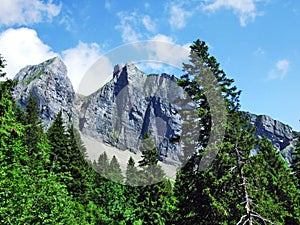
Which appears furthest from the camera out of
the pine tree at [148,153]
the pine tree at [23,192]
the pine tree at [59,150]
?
the pine tree at [59,150]

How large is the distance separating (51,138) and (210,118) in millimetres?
28442

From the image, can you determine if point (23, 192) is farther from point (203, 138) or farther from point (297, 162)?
point (297, 162)

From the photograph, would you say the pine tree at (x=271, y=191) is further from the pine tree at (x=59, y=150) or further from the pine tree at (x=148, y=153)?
the pine tree at (x=59, y=150)

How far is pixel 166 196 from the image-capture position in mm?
34812

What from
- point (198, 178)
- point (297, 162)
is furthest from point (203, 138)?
point (297, 162)

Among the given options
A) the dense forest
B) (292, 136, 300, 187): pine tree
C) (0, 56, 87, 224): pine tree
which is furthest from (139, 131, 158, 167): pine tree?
(292, 136, 300, 187): pine tree

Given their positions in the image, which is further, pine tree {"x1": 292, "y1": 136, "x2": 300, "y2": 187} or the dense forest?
pine tree {"x1": 292, "y1": 136, "x2": 300, "y2": 187}

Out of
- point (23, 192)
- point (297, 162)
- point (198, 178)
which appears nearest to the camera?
point (23, 192)

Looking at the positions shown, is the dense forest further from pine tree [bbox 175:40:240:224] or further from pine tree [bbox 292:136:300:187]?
pine tree [bbox 292:136:300:187]

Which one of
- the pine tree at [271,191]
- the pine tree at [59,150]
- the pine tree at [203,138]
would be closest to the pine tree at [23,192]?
the pine tree at [203,138]

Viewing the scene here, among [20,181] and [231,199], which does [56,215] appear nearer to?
[20,181]

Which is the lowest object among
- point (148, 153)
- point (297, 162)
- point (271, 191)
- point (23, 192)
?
point (23, 192)

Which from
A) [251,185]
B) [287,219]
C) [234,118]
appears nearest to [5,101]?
[234,118]

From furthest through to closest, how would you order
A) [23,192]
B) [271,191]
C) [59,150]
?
1. [59,150]
2. [271,191]
3. [23,192]
